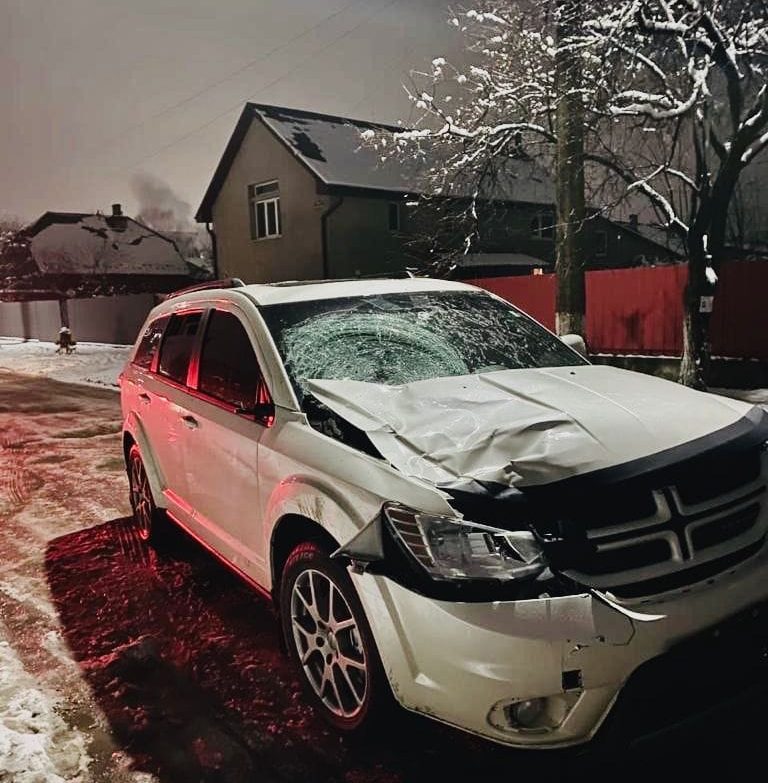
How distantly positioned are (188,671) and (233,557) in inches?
22.5

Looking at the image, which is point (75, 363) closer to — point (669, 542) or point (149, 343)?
point (149, 343)

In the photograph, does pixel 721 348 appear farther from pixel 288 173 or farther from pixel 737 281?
pixel 288 173

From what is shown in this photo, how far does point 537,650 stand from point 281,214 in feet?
81.0

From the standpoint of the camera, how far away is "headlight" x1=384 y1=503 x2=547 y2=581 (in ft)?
7.02

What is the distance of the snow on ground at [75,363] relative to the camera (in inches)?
746

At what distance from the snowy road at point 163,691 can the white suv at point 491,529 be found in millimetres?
209

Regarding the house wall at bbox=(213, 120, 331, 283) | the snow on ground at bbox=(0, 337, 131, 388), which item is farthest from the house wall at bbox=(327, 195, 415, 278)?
the snow on ground at bbox=(0, 337, 131, 388)

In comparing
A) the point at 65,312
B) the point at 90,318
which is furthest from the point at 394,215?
the point at 65,312

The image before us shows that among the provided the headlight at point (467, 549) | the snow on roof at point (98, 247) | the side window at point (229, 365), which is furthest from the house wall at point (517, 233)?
the snow on roof at point (98, 247)

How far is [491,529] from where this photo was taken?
2.18 m

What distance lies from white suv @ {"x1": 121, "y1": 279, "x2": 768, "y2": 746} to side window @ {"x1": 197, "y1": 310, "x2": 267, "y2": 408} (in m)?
0.03

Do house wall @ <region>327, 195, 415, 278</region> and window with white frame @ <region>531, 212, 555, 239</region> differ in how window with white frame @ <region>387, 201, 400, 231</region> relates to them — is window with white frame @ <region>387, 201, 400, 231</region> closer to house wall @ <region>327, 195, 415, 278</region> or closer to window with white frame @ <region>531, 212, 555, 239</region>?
house wall @ <region>327, 195, 415, 278</region>

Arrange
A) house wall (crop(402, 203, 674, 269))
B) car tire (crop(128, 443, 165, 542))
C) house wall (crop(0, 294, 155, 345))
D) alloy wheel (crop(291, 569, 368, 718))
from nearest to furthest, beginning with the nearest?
1. alloy wheel (crop(291, 569, 368, 718))
2. car tire (crop(128, 443, 165, 542))
3. house wall (crop(402, 203, 674, 269))
4. house wall (crop(0, 294, 155, 345))

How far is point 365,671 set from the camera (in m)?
2.48
